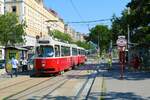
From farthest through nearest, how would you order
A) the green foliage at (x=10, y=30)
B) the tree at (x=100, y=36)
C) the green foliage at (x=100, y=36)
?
the tree at (x=100, y=36), the green foliage at (x=100, y=36), the green foliage at (x=10, y=30)

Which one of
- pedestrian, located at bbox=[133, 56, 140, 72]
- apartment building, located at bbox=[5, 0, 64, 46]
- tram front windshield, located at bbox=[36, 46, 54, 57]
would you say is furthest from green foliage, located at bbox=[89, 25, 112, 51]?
tram front windshield, located at bbox=[36, 46, 54, 57]

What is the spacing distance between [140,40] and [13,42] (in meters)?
35.6

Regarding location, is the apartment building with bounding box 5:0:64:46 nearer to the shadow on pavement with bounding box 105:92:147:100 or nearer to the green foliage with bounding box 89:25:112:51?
the green foliage with bounding box 89:25:112:51

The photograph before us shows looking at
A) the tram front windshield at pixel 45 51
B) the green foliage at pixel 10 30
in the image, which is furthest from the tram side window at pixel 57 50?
the green foliage at pixel 10 30

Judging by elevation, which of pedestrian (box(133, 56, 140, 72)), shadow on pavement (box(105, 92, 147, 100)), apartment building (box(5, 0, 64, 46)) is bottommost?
shadow on pavement (box(105, 92, 147, 100))

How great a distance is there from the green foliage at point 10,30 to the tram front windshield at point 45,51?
3639 centimetres

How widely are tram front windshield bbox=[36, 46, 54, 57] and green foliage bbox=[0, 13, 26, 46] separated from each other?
36.4 m

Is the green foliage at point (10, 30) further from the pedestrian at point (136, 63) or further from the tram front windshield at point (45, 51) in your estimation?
the tram front windshield at point (45, 51)

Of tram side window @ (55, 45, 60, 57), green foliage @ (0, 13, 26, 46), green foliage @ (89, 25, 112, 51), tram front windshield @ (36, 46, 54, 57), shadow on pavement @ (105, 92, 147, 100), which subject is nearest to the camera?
shadow on pavement @ (105, 92, 147, 100)

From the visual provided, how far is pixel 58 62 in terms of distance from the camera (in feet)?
125

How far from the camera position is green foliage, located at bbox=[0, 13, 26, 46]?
73.8m

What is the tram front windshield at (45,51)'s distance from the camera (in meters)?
37.1

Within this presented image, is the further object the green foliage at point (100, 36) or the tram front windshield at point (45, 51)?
the green foliage at point (100, 36)

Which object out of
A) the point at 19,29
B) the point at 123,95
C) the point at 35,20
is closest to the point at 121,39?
the point at 123,95
